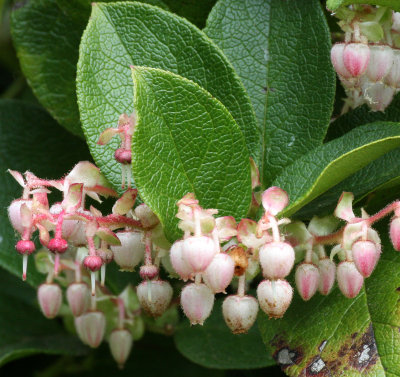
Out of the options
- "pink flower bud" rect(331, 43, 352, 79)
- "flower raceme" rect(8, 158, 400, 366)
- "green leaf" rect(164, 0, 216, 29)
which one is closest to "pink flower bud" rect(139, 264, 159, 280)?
"flower raceme" rect(8, 158, 400, 366)

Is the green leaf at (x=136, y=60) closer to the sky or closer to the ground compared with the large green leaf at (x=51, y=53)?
closer to the sky

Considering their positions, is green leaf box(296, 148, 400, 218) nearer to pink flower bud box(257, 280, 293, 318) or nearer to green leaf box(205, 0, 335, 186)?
green leaf box(205, 0, 335, 186)

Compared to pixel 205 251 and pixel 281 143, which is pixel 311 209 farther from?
pixel 205 251

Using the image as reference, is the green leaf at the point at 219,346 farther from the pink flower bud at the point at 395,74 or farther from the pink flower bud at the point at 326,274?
the pink flower bud at the point at 395,74

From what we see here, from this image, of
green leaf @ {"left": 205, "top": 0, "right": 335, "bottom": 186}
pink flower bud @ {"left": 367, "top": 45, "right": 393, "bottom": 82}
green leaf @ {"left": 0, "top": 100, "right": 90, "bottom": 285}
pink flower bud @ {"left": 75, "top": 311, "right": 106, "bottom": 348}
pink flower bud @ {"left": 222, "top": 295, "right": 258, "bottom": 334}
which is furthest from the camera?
green leaf @ {"left": 0, "top": 100, "right": 90, "bottom": 285}

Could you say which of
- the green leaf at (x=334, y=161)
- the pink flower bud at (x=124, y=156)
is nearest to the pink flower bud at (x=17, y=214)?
the pink flower bud at (x=124, y=156)

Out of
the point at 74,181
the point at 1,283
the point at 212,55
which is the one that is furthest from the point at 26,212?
the point at 1,283
